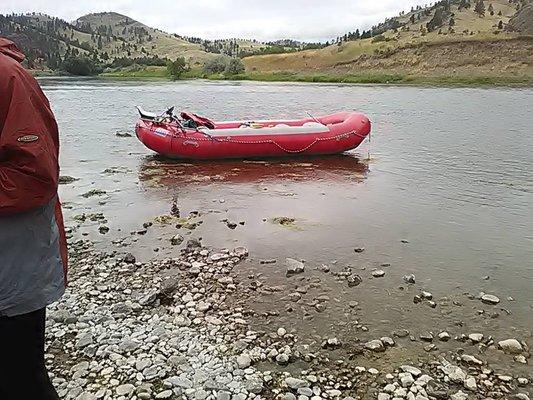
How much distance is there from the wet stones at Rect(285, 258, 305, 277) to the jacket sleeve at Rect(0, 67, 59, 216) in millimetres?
5569

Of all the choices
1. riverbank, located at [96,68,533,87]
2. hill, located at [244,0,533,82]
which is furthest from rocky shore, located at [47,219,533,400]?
hill, located at [244,0,533,82]

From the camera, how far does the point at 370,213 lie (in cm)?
1191

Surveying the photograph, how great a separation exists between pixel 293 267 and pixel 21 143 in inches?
235

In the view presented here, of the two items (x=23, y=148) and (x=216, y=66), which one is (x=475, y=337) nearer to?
(x=23, y=148)

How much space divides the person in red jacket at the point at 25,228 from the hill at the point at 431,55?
70481 millimetres

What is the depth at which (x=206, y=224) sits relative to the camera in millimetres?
10875

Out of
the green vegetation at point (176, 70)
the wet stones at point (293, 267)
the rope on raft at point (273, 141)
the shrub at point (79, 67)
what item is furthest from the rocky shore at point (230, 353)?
the shrub at point (79, 67)

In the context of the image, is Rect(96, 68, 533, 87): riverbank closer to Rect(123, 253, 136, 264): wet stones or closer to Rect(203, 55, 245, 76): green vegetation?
Rect(203, 55, 245, 76): green vegetation

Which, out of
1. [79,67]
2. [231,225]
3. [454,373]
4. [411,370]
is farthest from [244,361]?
[79,67]

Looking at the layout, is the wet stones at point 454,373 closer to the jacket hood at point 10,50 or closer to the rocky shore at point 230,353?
the rocky shore at point 230,353

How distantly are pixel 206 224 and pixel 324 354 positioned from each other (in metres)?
5.42

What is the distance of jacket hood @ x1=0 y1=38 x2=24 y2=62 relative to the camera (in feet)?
10.0

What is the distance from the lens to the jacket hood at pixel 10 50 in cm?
306

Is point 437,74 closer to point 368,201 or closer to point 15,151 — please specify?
point 368,201
